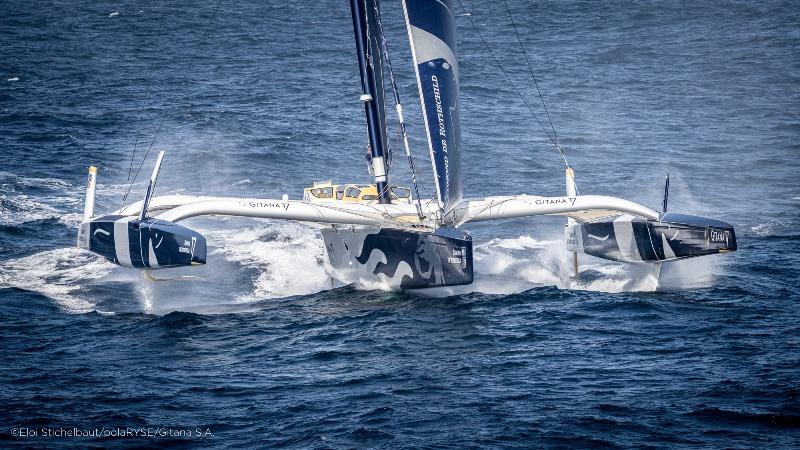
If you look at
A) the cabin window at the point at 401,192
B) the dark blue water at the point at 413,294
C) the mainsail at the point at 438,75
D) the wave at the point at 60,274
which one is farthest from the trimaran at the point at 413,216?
the wave at the point at 60,274

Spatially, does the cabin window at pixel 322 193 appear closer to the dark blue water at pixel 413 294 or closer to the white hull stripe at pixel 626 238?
the dark blue water at pixel 413 294

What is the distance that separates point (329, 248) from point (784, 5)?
3929 centimetres

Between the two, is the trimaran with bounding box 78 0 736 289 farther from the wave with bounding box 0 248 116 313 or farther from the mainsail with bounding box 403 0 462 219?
the wave with bounding box 0 248 116 313

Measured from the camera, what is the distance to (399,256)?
2433 cm

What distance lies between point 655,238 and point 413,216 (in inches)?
217

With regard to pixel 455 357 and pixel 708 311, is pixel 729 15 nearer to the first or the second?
pixel 708 311

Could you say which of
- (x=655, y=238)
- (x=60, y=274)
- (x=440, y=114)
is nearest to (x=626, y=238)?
(x=655, y=238)

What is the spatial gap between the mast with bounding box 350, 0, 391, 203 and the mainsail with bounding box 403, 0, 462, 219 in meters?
3.23

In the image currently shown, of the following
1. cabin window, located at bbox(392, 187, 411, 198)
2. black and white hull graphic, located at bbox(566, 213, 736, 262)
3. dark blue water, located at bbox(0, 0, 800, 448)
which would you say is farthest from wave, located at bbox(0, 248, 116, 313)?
black and white hull graphic, located at bbox(566, 213, 736, 262)

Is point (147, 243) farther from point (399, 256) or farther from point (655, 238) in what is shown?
point (655, 238)

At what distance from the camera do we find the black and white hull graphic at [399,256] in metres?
22.8

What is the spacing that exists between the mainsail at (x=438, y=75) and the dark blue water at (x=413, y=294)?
3.24 m

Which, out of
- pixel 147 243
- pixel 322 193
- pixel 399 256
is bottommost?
pixel 399 256

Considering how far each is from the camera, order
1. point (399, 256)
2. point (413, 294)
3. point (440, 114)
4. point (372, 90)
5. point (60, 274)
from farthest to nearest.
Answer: point (60, 274) → point (372, 90) → point (413, 294) → point (399, 256) → point (440, 114)
